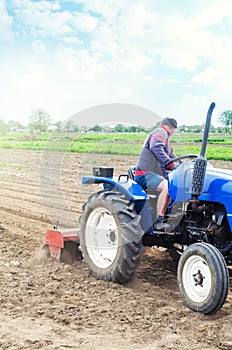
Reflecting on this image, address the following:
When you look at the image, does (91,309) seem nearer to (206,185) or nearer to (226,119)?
(206,185)

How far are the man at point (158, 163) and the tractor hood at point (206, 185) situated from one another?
14 cm

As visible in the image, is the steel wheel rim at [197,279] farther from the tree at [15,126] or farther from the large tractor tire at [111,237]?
the tree at [15,126]

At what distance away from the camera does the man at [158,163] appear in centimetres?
510

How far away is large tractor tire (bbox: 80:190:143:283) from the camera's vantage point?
494cm

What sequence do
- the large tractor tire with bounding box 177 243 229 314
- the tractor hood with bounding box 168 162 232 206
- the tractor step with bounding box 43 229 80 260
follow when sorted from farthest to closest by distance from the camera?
the tractor step with bounding box 43 229 80 260 < the tractor hood with bounding box 168 162 232 206 < the large tractor tire with bounding box 177 243 229 314

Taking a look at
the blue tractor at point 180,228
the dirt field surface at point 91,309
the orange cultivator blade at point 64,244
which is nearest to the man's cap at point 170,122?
the blue tractor at point 180,228

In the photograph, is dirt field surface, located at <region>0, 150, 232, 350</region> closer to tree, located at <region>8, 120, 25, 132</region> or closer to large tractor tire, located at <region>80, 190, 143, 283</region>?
large tractor tire, located at <region>80, 190, 143, 283</region>

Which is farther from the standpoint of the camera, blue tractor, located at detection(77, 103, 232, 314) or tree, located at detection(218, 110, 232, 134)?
tree, located at detection(218, 110, 232, 134)

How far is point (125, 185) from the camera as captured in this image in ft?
17.1

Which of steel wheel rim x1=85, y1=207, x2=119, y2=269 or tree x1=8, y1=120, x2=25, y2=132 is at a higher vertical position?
tree x1=8, y1=120, x2=25, y2=132

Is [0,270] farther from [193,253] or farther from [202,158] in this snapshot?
[202,158]

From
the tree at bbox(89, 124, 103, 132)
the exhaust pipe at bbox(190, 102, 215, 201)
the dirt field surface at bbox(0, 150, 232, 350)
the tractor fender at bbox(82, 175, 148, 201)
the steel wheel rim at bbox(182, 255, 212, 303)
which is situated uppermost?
the tree at bbox(89, 124, 103, 132)

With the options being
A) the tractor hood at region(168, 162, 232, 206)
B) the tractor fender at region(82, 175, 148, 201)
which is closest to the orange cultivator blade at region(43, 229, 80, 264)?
the tractor fender at region(82, 175, 148, 201)

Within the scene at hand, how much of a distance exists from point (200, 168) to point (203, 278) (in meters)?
0.97
